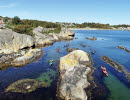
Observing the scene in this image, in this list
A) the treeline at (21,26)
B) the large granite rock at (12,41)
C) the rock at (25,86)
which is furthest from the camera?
the treeline at (21,26)

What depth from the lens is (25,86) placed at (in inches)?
1017

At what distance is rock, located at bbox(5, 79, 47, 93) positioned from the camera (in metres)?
24.8

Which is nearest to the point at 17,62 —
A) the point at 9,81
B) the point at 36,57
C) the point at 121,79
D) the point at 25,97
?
the point at 36,57

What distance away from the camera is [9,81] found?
2856cm

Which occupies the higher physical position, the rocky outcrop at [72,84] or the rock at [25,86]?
the rocky outcrop at [72,84]

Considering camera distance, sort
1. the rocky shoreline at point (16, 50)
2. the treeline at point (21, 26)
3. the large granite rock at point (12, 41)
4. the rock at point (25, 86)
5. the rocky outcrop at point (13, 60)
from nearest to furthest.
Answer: the rock at point (25, 86) → the rocky outcrop at point (13, 60) → the rocky shoreline at point (16, 50) → the large granite rock at point (12, 41) → the treeline at point (21, 26)

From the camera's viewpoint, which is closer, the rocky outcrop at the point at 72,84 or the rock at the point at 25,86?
the rocky outcrop at the point at 72,84

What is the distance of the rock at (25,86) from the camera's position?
81.3ft

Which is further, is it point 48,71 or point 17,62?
point 17,62

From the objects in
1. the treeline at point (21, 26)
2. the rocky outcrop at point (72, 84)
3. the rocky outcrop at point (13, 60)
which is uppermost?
the treeline at point (21, 26)

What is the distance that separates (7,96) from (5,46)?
32964mm

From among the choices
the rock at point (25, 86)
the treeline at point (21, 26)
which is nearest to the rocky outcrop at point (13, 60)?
the rock at point (25, 86)

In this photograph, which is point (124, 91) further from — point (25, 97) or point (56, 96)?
point (25, 97)

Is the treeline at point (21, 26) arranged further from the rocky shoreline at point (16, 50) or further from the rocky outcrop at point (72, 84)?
the rocky outcrop at point (72, 84)
